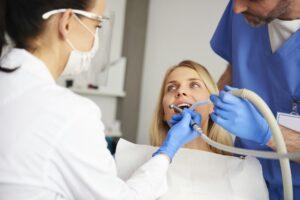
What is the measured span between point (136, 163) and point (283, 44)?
2.04 ft

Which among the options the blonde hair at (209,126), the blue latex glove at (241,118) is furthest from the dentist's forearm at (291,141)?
the blonde hair at (209,126)

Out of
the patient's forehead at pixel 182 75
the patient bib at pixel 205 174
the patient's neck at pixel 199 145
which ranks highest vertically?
the patient's forehead at pixel 182 75

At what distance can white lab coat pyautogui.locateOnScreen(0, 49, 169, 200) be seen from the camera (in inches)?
27.8

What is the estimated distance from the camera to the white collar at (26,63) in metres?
0.78

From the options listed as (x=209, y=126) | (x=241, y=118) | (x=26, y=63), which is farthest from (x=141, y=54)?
(x=26, y=63)

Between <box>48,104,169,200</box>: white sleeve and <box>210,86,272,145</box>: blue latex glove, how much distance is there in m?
0.35

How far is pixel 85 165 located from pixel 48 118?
0.42 ft

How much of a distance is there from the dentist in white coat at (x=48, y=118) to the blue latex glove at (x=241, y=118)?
298mm

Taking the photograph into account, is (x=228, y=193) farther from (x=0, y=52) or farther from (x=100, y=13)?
(x=0, y=52)

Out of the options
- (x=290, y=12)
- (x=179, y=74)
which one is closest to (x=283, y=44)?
(x=290, y=12)

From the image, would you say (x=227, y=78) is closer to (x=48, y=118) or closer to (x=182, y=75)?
(x=182, y=75)

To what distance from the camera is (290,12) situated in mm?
1011

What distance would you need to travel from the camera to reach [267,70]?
109cm

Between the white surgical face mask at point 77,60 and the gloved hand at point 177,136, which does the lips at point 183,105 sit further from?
the white surgical face mask at point 77,60
